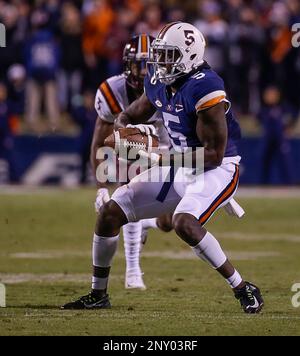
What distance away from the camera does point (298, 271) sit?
8336 millimetres

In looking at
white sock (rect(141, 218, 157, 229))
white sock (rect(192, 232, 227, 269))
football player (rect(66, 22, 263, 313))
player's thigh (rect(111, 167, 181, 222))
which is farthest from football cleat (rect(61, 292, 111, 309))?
white sock (rect(141, 218, 157, 229))

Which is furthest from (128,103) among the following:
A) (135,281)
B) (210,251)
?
(210,251)

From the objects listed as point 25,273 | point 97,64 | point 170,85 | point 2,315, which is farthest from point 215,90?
point 97,64

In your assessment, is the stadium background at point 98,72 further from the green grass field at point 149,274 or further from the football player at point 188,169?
the football player at point 188,169

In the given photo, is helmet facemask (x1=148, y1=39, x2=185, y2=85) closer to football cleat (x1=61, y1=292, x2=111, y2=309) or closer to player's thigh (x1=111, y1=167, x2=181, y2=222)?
player's thigh (x1=111, y1=167, x2=181, y2=222)

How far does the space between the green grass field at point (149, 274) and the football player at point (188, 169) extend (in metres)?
0.31

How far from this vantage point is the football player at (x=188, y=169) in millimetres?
5961

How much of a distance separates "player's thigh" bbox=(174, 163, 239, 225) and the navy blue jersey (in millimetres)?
157

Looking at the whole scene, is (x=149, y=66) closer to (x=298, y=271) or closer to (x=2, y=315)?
(x=2, y=315)

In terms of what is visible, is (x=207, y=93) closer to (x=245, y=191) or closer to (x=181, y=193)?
(x=181, y=193)

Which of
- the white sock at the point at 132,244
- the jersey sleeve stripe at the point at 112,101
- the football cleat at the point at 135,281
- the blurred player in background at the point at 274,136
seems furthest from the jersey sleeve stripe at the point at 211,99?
the blurred player in background at the point at 274,136

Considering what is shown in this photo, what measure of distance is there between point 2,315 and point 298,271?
3.07 meters

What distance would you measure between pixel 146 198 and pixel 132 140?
1.19 ft

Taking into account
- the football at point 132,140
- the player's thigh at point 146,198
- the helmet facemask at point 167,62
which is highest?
the helmet facemask at point 167,62
